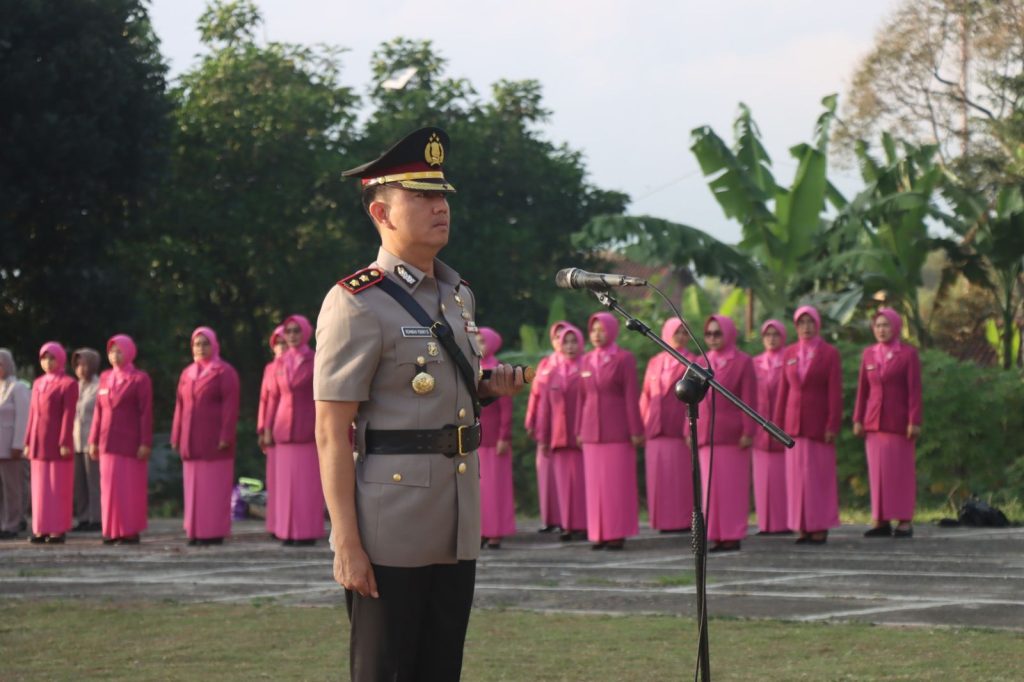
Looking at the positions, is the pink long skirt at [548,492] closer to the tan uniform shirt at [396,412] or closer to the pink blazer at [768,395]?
the pink blazer at [768,395]

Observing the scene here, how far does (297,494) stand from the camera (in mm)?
16672

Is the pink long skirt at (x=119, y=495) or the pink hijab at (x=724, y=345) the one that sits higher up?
the pink hijab at (x=724, y=345)

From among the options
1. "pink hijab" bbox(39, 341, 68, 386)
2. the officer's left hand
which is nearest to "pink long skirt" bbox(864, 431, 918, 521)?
"pink hijab" bbox(39, 341, 68, 386)

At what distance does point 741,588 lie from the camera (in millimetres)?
11773

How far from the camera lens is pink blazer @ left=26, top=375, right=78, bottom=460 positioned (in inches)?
691

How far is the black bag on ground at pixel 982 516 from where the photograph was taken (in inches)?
675

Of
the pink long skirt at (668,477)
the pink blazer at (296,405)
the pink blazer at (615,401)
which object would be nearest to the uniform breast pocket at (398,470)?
the pink blazer at (615,401)

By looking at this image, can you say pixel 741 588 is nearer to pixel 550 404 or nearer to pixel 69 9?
pixel 550 404

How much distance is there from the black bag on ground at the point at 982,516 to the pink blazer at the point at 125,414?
27.4 feet

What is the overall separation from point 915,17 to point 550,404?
2110 centimetres

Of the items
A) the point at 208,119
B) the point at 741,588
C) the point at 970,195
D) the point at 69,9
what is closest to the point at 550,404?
the point at 741,588

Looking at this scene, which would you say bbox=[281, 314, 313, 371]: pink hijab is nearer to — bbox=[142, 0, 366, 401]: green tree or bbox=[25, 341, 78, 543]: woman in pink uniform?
bbox=[25, 341, 78, 543]: woman in pink uniform

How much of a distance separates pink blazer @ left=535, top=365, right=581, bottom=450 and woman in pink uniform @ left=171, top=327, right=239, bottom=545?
3076 mm

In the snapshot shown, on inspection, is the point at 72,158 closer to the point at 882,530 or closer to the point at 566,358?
the point at 566,358
